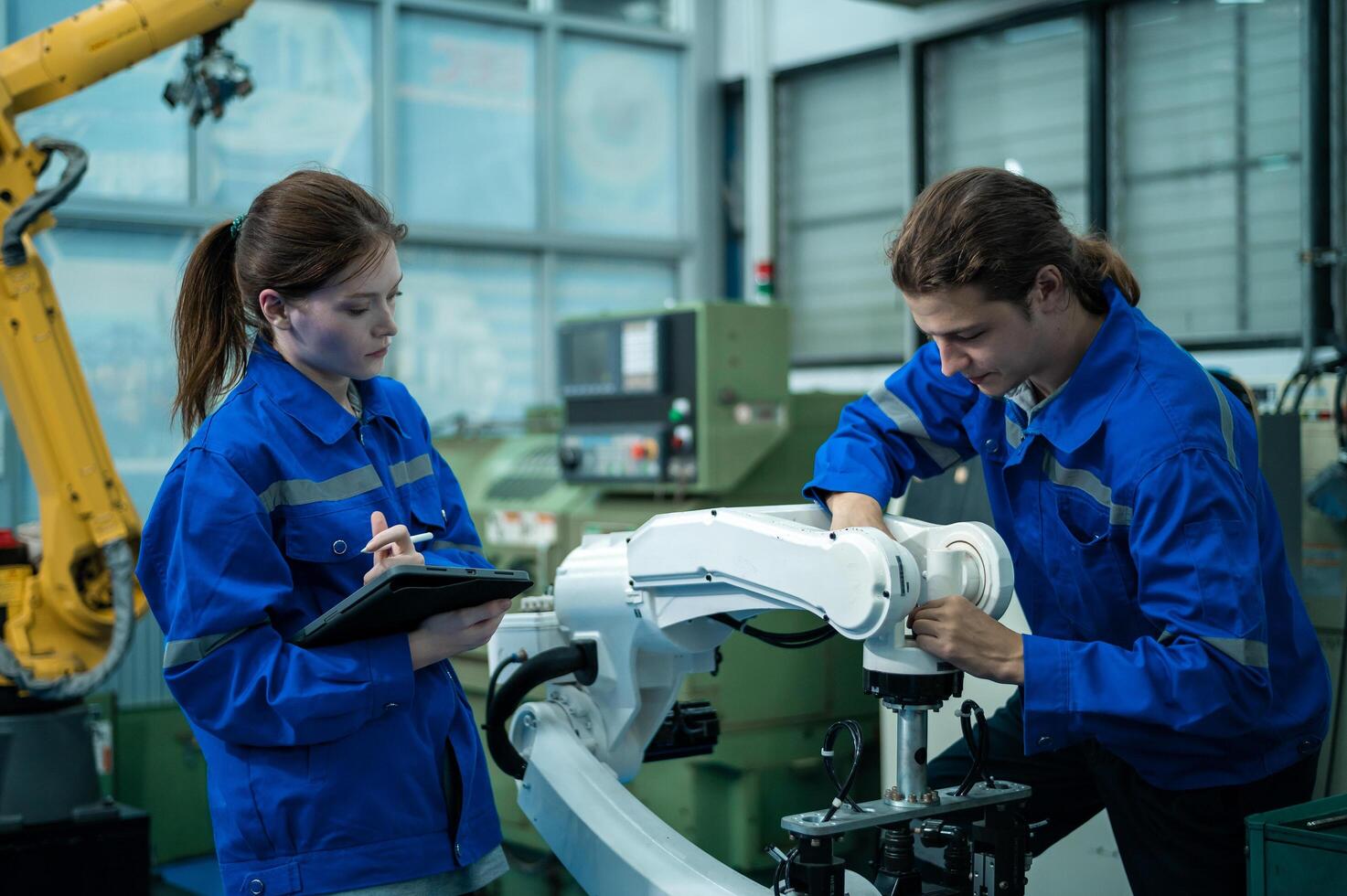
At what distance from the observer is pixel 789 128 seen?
21.3 feet

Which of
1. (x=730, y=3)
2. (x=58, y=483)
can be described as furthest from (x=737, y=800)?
(x=730, y=3)

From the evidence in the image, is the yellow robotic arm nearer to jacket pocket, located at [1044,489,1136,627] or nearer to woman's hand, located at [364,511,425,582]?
woman's hand, located at [364,511,425,582]

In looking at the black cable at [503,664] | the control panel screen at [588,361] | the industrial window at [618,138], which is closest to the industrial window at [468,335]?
the industrial window at [618,138]

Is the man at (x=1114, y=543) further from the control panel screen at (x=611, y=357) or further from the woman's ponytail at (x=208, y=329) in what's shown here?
the control panel screen at (x=611, y=357)

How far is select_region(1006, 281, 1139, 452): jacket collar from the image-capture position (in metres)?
1.50

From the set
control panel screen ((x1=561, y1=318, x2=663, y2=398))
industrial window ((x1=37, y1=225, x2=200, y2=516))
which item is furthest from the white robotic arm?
industrial window ((x1=37, y1=225, x2=200, y2=516))

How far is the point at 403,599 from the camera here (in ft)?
4.22

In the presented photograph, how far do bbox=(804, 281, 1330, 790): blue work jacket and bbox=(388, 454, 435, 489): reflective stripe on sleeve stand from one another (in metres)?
0.51

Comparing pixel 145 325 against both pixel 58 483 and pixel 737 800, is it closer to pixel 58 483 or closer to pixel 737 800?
pixel 58 483

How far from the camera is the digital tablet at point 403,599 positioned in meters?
1.26

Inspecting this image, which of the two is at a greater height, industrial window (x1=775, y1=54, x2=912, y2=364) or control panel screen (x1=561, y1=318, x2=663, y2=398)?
industrial window (x1=775, y1=54, x2=912, y2=364)

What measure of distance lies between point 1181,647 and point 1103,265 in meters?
0.49

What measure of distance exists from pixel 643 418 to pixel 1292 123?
2.63 meters

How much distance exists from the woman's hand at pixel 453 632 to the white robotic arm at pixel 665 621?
0.79 ft
